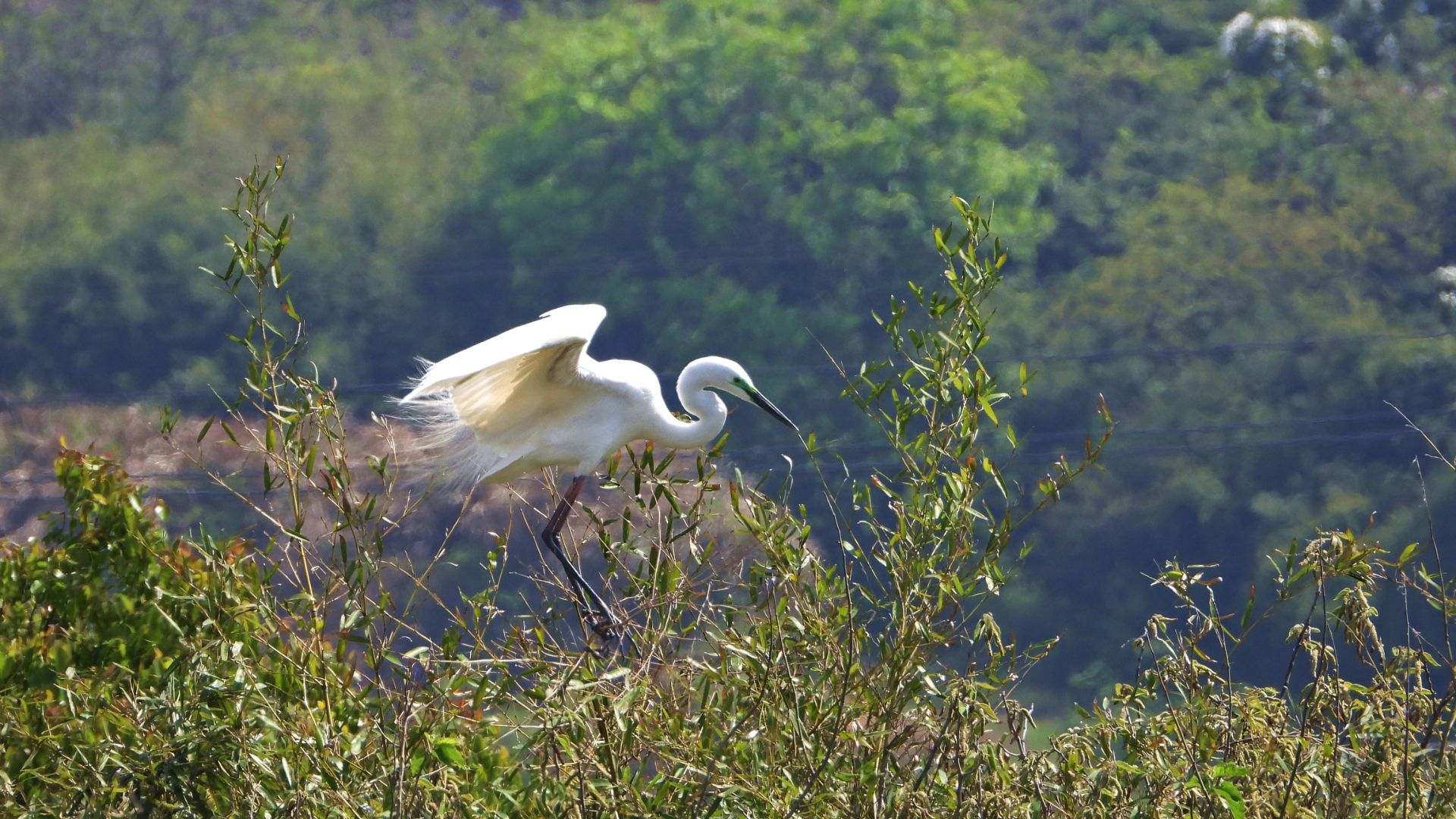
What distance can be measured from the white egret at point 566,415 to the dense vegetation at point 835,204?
29.3 feet

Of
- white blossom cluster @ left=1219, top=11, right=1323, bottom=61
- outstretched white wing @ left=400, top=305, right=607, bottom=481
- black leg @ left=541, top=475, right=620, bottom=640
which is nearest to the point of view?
outstretched white wing @ left=400, top=305, right=607, bottom=481

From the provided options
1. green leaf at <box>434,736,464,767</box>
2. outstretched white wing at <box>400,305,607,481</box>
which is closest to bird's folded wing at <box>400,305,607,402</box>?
outstretched white wing at <box>400,305,607,481</box>

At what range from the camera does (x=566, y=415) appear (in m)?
3.99

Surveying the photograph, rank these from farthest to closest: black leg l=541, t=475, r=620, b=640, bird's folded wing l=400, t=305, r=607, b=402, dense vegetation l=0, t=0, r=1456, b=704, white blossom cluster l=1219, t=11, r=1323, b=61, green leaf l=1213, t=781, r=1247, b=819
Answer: white blossom cluster l=1219, t=11, r=1323, b=61
dense vegetation l=0, t=0, r=1456, b=704
black leg l=541, t=475, r=620, b=640
bird's folded wing l=400, t=305, r=607, b=402
green leaf l=1213, t=781, r=1247, b=819

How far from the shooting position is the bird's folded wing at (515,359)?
3.09 m

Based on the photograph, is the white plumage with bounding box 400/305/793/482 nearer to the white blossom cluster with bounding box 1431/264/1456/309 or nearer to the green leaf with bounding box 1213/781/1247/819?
the green leaf with bounding box 1213/781/1247/819

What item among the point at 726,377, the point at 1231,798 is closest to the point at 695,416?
the point at 726,377

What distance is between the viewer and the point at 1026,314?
47.5 feet

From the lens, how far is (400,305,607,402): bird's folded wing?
309 cm

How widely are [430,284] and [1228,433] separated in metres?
7.64

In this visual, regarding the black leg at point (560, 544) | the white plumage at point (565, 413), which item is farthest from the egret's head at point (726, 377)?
the black leg at point (560, 544)

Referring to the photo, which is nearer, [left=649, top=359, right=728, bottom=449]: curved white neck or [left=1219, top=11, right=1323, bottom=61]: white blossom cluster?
[left=649, top=359, right=728, bottom=449]: curved white neck

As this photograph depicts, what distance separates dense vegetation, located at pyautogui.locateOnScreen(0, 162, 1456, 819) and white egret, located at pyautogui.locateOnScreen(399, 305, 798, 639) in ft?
4.04

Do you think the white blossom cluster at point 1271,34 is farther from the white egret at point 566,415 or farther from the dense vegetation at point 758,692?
the dense vegetation at point 758,692
